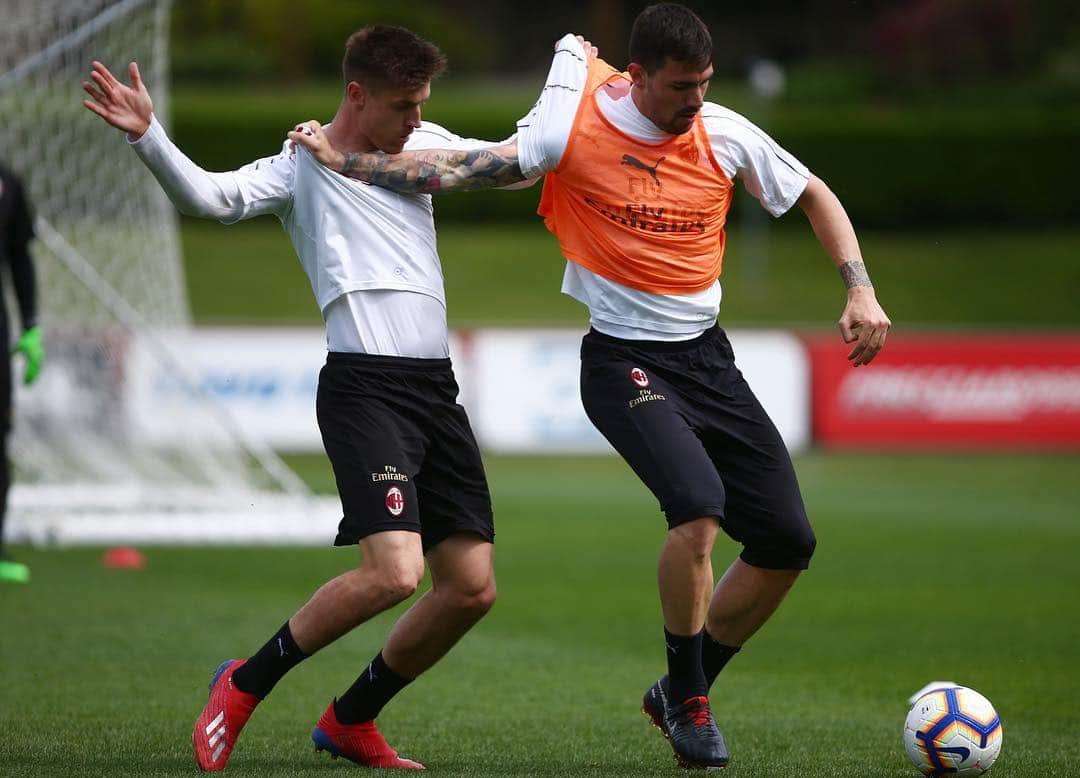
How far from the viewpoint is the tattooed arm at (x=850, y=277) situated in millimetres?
5211

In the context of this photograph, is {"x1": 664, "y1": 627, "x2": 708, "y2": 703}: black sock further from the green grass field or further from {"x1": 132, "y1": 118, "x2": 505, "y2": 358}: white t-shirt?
the green grass field

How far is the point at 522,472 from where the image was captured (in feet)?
58.6

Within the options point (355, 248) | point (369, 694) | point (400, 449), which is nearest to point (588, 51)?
point (355, 248)

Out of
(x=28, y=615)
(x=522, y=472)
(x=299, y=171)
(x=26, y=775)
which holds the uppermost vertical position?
(x=299, y=171)

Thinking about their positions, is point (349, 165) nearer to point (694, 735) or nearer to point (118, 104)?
point (118, 104)

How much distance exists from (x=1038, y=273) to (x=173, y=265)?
23.6 meters

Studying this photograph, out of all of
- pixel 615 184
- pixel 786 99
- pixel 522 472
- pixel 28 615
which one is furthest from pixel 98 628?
pixel 786 99

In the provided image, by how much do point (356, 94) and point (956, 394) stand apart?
1493cm

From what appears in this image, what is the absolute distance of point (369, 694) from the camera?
5.34m

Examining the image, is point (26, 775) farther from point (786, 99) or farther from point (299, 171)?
point (786, 99)

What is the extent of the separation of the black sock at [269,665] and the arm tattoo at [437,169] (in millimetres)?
1438

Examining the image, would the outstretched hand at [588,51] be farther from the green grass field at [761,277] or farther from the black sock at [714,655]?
the green grass field at [761,277]

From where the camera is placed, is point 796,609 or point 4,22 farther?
point 4,22

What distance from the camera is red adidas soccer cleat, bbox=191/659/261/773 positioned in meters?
5.00
